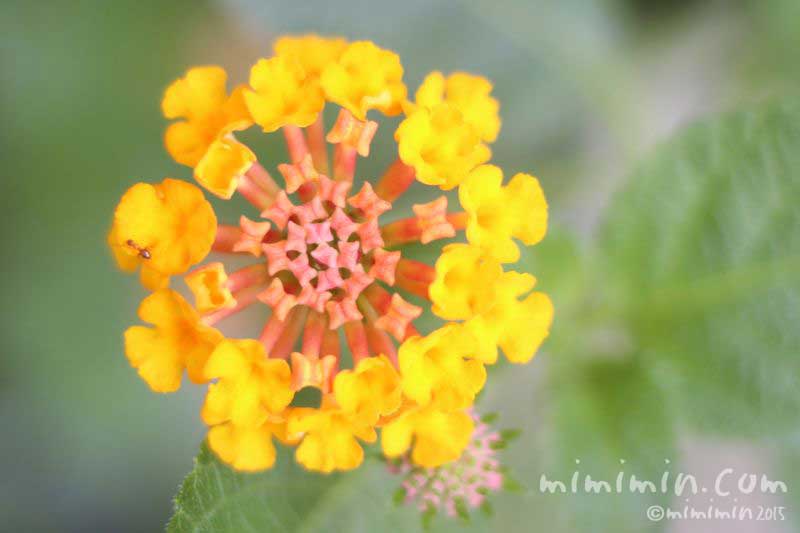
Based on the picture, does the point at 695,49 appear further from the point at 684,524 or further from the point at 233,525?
the point at 233,525

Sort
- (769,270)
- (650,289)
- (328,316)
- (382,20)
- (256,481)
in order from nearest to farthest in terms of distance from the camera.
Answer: (328,316), (256,481), (769,270), (650,289), (382,20)

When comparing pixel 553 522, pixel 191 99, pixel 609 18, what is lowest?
pixel 553 522

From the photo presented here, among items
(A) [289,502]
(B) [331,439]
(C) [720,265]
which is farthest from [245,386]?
(C) [720,265]

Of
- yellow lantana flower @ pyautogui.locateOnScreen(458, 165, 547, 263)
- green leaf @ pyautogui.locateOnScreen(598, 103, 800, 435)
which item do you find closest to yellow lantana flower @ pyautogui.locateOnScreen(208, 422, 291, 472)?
yellow lantana flower @ pyautogui.locateOnScreen(458, 165, 547, 263)

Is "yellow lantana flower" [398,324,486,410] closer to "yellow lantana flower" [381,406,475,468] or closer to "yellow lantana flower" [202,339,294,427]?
"yellow lantana flower" [381,406,475,468]

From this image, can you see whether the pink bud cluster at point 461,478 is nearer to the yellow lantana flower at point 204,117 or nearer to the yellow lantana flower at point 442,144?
the yellow lantana flower at point 442,144

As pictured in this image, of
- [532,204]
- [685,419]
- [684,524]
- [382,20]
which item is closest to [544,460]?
[685,419]
